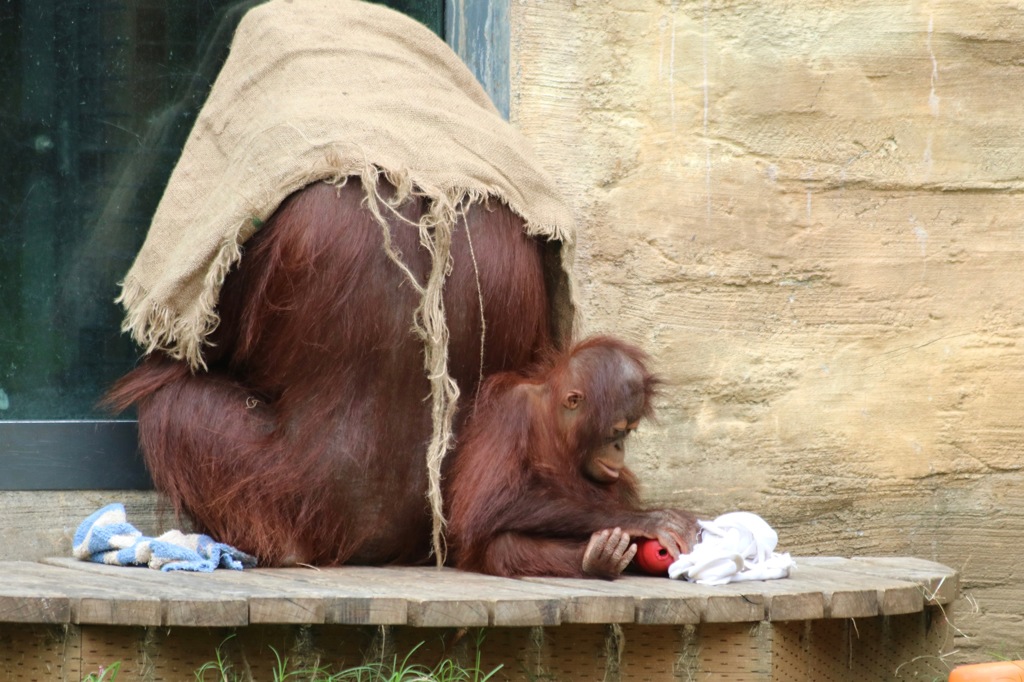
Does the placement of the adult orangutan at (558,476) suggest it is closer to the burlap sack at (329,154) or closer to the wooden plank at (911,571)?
the burlap sack at (329,154)

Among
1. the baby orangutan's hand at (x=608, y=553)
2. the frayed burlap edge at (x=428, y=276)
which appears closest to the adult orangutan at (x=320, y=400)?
the frayed burlap edge at (x=428, y=276)

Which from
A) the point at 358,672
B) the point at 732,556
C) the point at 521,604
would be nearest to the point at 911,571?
the point at 732,556

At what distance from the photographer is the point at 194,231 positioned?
3.18 m

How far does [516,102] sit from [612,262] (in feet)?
1.63

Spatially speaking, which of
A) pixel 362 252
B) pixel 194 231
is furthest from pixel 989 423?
pixel 194 231

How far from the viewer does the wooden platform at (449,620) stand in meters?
2.41

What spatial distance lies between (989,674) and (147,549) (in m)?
1.75

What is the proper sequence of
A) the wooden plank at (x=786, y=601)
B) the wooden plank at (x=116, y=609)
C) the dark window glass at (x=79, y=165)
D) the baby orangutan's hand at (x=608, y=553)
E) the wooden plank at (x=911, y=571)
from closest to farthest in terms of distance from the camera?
1. the wooden plank at (x=116, y=609)
2. the wooden plank at (x=786, y=601)
3. the baby orangutan's hand at (x=608, y=553)
4. the wooden plank at (x=911, y=571)
5. the dark window glass at (x=79, y=165)

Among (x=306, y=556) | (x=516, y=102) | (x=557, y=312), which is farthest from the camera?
(x=516, y=102)

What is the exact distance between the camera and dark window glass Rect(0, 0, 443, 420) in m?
3.68

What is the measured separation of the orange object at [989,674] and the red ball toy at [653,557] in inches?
24.6

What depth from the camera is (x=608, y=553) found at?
2.78 m

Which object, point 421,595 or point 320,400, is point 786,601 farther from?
point 320,400

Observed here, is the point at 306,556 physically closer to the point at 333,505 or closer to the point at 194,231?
the point at 333,505
